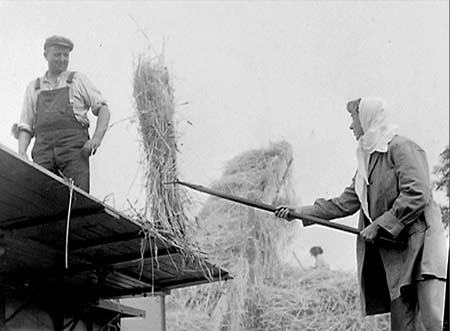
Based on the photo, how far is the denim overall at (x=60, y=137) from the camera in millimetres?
3100

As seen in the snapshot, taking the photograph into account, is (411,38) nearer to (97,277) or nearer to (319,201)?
(319,201)

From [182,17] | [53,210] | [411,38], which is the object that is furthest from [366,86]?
[53,210]

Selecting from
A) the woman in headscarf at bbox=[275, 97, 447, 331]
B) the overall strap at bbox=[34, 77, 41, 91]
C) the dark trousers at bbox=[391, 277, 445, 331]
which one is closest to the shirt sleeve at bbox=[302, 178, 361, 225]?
the woman in headscarf at bbox=[275, 97, 447, 331]

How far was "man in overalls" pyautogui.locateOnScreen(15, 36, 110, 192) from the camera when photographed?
3109 mm

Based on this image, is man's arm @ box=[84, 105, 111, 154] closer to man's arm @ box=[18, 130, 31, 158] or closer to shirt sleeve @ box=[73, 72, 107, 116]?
shirt sleeve @ box=[73, 72, 107, 116]

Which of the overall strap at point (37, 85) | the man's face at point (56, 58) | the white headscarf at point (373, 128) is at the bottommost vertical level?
the white headscarf at point (373, 128)

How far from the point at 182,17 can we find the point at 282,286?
2.00 metres

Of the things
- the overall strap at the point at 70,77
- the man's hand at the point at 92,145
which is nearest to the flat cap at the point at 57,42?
the overall strap at the point at 70,77

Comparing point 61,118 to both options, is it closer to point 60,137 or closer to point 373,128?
point 60,137

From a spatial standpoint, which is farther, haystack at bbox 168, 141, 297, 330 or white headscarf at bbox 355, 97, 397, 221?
haystack at bbox 168, 141, 297, 330

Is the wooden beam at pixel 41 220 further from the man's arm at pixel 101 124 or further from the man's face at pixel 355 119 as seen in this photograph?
the man's face at pixel 355 119

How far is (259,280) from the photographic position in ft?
16.3

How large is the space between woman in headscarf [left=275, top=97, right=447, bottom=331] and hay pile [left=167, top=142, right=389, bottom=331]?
1.55 m

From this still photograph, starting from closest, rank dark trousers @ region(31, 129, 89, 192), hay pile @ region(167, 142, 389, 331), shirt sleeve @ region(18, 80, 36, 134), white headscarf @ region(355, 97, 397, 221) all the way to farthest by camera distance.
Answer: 1. white headscarf @ region(355, 97, 397, 221)
2. dark trousers @ region(31, 129, 89, 192)
3. shirt sleeve @ region(18, 80, 36, 134)
4. hay pile @ region(167, 142, 389, 331)
